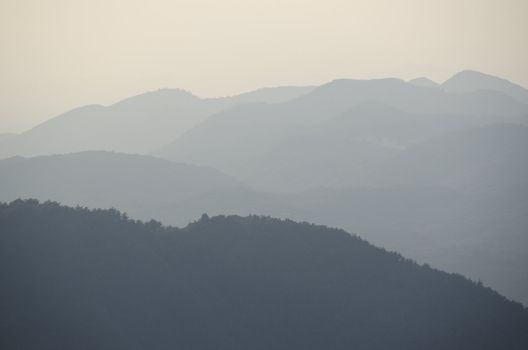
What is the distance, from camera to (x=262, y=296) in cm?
9662

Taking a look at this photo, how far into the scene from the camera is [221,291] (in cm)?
9538

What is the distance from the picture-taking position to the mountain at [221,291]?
82000 millimetres

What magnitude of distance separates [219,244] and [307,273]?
12.2 meters

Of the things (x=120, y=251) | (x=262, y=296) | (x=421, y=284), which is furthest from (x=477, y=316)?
(x=120, y=251)

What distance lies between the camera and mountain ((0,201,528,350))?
269 ft

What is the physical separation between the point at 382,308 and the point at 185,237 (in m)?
27.1

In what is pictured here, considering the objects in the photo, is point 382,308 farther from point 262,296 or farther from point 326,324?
point 262,296

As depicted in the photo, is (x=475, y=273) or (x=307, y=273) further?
(x=475, y=273)

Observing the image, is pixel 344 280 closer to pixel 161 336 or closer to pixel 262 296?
pixel 262 296

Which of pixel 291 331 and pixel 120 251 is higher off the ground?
pixel 120 251

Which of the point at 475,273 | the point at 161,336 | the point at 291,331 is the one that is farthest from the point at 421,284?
the point at 475,273

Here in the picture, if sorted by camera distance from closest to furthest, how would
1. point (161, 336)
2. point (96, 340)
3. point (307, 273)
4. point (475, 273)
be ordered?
point (96, 340)
point (161, 336)
point (307, 273)
point (475, 273)

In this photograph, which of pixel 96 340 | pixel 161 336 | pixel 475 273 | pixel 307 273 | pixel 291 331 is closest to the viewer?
pixel 96 340

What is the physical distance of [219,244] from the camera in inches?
4060
